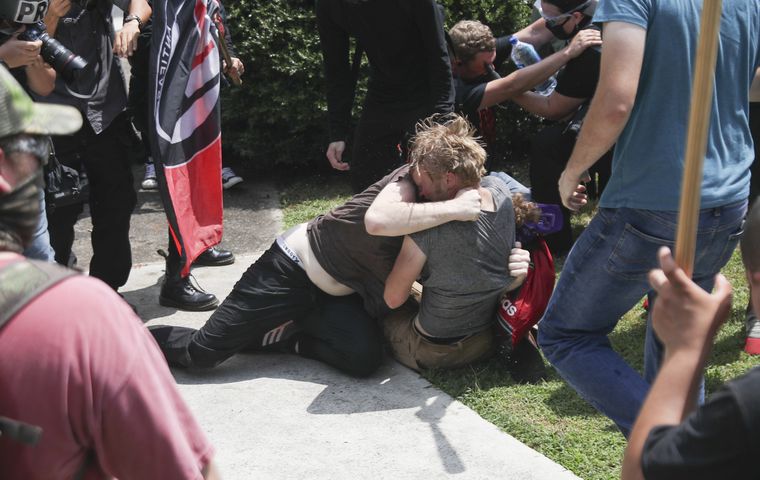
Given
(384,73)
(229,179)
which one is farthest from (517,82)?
(229,179)

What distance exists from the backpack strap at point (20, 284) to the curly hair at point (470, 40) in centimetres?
393

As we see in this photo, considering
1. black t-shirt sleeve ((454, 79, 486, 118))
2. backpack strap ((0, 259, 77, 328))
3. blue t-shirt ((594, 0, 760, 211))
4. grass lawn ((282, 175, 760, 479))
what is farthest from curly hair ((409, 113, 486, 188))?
backpack strap ((0, 259, 77, 328))

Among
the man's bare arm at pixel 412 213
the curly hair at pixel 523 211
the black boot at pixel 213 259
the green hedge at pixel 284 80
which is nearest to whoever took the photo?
the man's bare arm at pixel 412 213

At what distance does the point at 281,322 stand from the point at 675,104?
2.08 meters

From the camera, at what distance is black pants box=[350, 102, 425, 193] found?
452cm

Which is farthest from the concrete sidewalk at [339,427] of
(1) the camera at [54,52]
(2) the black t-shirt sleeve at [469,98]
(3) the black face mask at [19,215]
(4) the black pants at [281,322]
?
(3) the black face mask at [19,215]

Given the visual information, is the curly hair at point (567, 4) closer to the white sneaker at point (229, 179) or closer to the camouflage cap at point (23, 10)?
the camouflage cap at point (23, 10)

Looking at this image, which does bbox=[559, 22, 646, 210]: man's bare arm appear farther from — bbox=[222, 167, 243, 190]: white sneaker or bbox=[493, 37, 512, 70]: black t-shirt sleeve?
bbox=[222, 167, 243, 190]: white sneaker

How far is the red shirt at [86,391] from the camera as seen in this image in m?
1.32

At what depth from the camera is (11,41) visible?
3.62 meters

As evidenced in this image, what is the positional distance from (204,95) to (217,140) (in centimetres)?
23

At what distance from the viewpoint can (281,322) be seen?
13.6ft

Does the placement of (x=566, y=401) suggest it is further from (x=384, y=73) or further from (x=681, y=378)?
(x=681, y=378)

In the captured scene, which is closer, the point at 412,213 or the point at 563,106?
the point at 412,213
